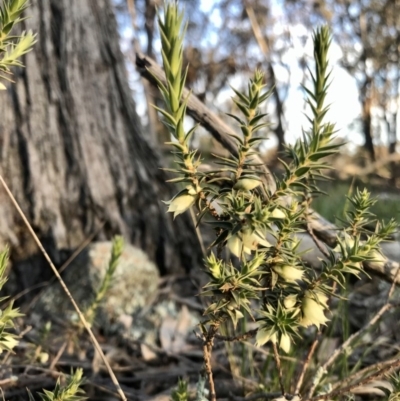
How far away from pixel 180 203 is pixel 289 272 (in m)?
0.21

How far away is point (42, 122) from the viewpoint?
7.34 ft

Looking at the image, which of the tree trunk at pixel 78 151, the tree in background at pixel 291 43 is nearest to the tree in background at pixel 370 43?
the tree in background at pixel 291 43

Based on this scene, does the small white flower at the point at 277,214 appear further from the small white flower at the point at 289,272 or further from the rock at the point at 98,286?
the rock at the point at 98,286

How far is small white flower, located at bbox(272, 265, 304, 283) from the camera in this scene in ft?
2.51

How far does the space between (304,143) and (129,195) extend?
1.80m

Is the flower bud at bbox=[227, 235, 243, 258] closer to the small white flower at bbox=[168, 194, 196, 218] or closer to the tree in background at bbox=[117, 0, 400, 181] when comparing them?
the small white flower at bbox=[168, 194, 196, 218]

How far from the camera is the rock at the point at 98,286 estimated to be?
2084 mm

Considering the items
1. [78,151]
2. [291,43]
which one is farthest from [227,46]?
[78,151]

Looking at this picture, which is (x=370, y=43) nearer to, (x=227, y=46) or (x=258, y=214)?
(x=227, y=46)

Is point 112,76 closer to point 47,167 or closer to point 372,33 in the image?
point 47,167

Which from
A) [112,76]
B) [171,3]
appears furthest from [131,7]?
[171,3]

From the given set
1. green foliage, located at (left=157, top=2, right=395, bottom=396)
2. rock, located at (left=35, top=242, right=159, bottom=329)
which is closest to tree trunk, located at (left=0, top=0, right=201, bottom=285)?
rock, located at (left=35, top=242, right=159, bottom=329)

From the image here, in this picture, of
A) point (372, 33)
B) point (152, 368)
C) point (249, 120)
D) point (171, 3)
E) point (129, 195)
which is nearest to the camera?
point (171, 3)

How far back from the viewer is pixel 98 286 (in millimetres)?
2080
